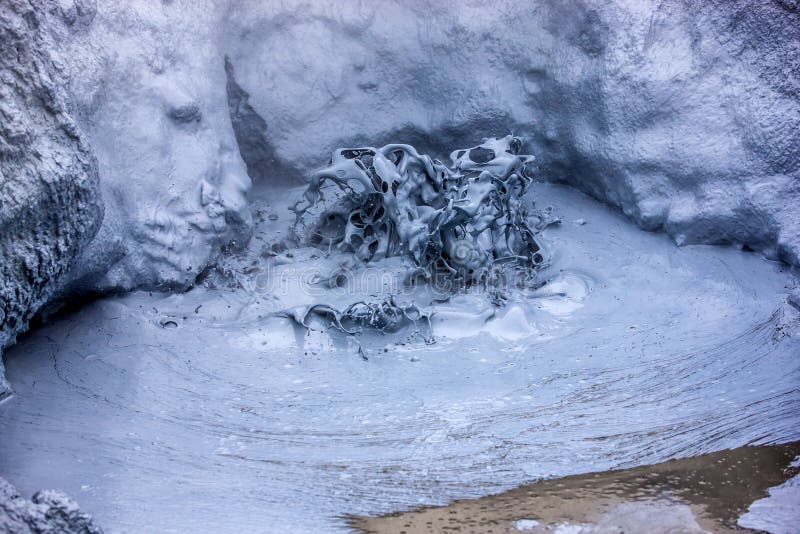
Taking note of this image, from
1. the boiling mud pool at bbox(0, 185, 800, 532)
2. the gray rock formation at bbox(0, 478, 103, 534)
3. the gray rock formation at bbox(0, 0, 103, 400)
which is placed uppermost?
the gray rock formation at bbox(0, 0, 103, 400)

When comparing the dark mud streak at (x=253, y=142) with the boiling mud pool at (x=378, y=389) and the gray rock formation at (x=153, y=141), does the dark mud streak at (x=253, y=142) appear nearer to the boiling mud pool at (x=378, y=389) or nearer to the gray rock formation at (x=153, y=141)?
the gray rock formation at (x=153, y=141)

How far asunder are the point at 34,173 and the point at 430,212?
143 cm

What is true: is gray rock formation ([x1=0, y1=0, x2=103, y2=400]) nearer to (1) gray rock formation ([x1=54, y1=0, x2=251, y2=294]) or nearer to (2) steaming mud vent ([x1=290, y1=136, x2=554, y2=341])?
(1) gray rock formation ([x1=54, y1=0, x2=251, y2=294])

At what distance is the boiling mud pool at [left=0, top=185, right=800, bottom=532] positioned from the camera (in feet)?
6.87

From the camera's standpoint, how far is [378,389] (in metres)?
2.54

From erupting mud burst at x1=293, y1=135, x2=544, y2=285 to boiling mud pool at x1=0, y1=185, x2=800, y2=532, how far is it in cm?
13

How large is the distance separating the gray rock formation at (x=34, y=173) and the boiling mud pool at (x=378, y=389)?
0.32 meters

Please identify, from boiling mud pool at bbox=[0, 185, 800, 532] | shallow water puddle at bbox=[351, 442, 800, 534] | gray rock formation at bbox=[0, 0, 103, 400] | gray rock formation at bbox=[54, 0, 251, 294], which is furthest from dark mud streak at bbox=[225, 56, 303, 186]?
shallow water puddle at bbox=[351, 442, 800, 534]

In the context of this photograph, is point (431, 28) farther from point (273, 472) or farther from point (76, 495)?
point (76, 495)

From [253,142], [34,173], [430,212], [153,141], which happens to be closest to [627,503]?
[430,212]

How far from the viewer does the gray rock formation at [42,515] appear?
5.37 feet

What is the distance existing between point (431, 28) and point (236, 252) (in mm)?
1278

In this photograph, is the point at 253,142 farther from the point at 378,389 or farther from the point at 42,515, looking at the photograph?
the point at 42,515

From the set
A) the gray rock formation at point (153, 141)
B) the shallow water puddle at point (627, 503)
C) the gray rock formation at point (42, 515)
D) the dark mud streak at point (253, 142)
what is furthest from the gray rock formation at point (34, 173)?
the dark mud streak at point (253, 142)
